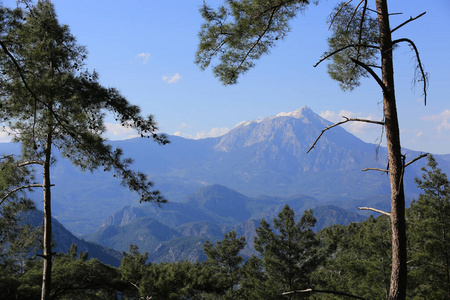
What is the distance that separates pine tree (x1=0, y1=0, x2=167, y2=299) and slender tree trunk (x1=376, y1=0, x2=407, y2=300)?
4.40 metres

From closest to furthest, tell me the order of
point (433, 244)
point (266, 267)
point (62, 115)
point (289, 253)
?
point (62, 115), point (433, 244), point (266, 267), point (289, 253)

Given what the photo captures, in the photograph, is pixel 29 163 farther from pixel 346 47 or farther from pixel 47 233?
pixel 346 47

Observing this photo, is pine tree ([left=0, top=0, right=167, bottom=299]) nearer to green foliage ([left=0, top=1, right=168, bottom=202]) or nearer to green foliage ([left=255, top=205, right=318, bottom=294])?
green foliage ([left=0, top=1, right=168, bottom=202])

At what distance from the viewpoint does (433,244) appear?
14.6 m

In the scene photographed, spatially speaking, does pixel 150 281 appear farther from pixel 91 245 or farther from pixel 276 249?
pixel 91 245

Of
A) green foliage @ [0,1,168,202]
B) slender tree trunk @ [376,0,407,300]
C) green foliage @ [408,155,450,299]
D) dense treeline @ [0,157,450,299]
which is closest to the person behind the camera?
slender tree trunk @ [376,0,407,300]

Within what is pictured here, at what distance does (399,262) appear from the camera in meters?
3.44

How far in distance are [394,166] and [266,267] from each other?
677 inches

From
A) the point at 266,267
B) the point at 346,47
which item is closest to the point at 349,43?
the point at 346,47

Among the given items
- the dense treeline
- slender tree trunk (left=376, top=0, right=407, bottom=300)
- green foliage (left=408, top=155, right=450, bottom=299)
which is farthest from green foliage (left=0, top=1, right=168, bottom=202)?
green foliage (left=408, top=155, right=450, bottom=299)

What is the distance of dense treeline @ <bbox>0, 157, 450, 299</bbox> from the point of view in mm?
8523

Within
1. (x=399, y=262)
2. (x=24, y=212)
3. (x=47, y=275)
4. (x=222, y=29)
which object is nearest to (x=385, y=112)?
(x=399, y=262)

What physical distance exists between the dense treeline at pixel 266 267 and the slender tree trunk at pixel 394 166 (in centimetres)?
26

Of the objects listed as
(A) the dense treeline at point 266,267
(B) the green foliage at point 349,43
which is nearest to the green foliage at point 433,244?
(A) the dense treeline at point 266,267
